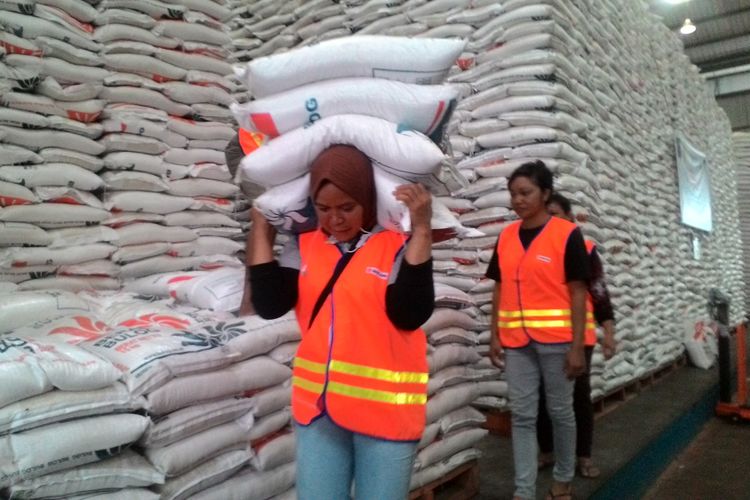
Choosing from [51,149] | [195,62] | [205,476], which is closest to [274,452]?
[205,476]

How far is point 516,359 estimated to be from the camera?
2.21 metres

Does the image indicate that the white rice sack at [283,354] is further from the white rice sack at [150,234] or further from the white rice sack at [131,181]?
the white rice sack at [131,181]

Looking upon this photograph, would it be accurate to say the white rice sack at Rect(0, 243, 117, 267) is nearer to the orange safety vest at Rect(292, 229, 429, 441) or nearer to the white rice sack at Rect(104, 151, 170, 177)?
the white rice sack at Rect(104, 151, 170, 177)

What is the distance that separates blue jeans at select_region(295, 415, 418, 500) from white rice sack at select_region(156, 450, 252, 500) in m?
0.49

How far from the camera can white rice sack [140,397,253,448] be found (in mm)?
1482

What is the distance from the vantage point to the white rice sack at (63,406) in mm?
1228

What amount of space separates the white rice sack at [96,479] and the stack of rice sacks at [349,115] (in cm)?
75

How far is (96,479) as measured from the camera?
1307 mm

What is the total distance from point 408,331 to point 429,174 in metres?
0.36

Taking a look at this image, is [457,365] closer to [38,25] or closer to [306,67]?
[306,67]

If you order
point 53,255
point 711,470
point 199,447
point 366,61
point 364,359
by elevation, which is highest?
point 366,61

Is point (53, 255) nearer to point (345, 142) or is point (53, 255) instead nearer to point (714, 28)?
point (345, 142)

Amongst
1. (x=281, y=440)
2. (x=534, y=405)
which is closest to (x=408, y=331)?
(x=281, y=440)

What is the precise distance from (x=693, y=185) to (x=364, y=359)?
6.20m
